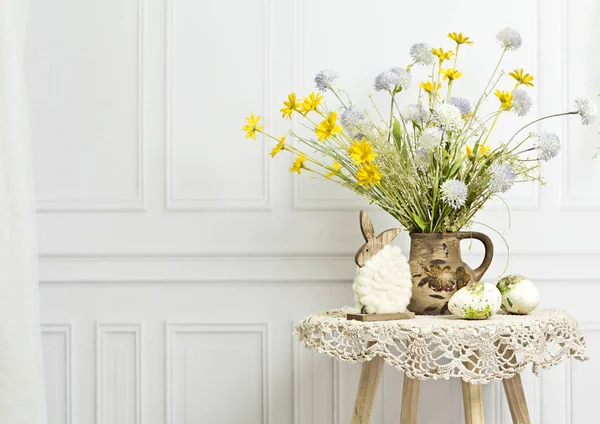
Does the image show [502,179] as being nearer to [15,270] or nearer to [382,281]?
[382,281]

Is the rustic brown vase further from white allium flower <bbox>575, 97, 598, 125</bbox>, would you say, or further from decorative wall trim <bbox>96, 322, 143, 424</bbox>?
decorative wall trim <bbox>96, 322, 143, 424</bbox>

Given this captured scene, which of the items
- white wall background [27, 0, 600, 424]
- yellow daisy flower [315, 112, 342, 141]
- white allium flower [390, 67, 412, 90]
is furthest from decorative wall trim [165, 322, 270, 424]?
white allium flower [390, 67, 412, 90]

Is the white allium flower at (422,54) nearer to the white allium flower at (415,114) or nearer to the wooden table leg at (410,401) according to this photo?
the white allium flower at (415,114)

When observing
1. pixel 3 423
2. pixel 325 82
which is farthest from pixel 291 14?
pixel 3 423

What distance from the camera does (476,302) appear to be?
4.18 ft

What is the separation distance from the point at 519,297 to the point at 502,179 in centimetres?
25

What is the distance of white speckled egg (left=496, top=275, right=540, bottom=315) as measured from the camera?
1.36 meters

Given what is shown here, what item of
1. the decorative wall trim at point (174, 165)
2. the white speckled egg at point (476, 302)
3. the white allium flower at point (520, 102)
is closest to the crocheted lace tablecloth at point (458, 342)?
the white speckled egg at point (476, 302)

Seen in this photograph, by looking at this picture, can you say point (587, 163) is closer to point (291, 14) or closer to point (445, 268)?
point (445, 268)

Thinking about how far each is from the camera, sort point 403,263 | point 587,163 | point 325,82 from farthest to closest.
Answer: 1. point 587,163
2. point 325,82
3. point 403,263

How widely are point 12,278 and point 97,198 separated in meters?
0.64

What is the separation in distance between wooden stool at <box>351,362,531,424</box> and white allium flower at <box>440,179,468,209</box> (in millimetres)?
359

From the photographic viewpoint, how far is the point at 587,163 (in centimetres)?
176

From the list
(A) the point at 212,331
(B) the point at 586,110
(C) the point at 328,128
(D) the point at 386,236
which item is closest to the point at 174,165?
(A) the point at 212,331
